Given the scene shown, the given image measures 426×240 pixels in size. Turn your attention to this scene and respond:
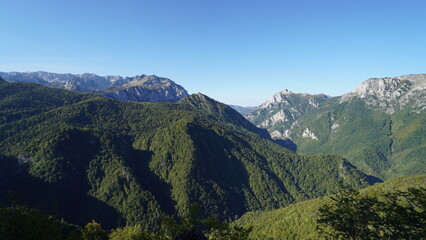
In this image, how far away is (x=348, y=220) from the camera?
129 feet

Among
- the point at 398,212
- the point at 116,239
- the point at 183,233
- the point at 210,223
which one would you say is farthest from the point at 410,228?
the point at 116,239

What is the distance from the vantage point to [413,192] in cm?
3766

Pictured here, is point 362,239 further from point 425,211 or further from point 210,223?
point 210,223

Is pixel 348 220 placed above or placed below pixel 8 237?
above

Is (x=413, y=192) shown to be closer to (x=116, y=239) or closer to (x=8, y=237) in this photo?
(x=8, y=237)

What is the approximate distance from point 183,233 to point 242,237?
33.1 feet

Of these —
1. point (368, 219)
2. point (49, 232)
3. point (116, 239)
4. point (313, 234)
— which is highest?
point (368, 219)

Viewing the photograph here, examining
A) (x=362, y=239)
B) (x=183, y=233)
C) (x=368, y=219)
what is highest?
(x=368, y=219)

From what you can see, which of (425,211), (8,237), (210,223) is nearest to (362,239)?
(425,211)

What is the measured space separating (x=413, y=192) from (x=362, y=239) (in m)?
12.6

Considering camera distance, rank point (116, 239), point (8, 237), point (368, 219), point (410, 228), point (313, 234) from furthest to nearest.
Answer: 1. point (313, 234)
2. point (116, 239)
3. point (368, 219)
4. point (410, 228)
5. point (8, 237)

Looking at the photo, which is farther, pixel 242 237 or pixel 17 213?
pixel 242 237

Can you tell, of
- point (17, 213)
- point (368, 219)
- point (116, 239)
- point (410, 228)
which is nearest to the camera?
point (17, 213)

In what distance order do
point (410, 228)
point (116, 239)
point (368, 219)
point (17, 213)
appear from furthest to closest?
point (116, 239) → point (368, 219) → point (410, 228) → point (17, 213)
